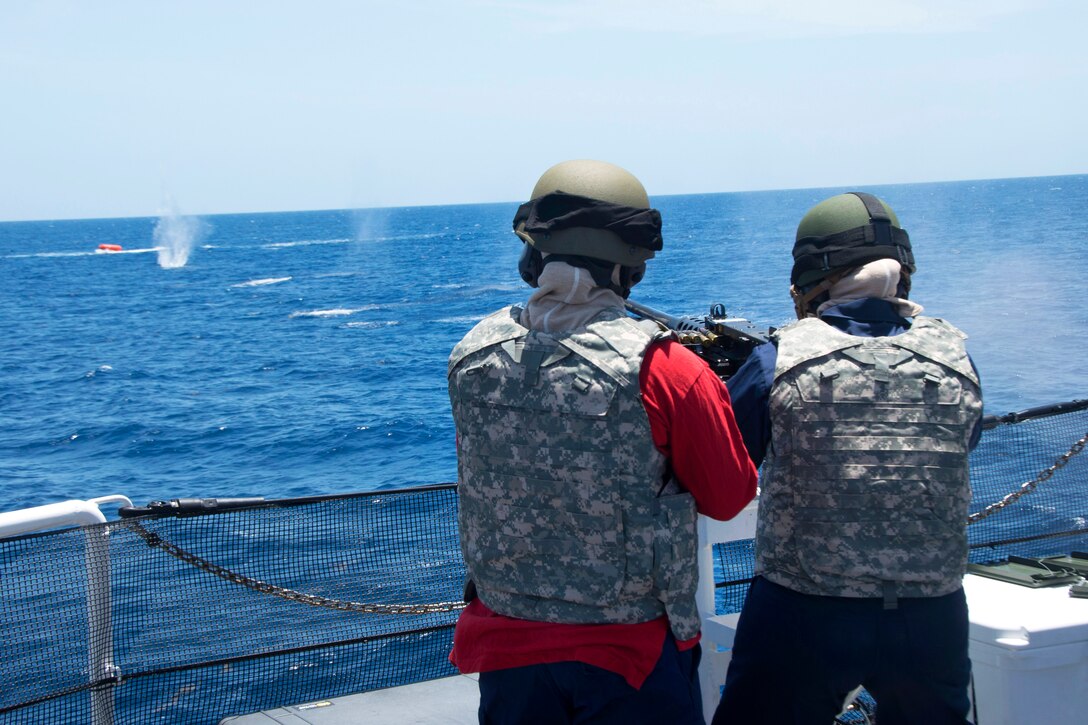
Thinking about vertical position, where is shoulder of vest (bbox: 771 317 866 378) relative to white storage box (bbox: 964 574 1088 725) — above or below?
above

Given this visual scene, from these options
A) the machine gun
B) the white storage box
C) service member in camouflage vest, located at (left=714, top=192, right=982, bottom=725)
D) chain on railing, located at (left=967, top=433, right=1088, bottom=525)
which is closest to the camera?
service member in camouflage vest, located at (left=714, top=192, right=982, bottom=725)

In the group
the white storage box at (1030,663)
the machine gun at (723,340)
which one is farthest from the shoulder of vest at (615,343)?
the white storage box at (1030,663)

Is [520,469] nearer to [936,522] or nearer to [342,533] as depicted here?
[936,522]

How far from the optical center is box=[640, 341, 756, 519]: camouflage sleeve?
2.38m

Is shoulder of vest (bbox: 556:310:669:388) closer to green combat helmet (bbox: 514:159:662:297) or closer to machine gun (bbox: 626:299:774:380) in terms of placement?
green combat helmet (bbox: 514:159:662:297)

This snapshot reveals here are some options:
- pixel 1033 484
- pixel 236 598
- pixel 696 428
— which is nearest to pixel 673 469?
pixel 696 428

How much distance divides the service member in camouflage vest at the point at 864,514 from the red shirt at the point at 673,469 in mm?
319

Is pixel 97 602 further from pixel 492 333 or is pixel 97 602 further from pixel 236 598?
pixel 492 333

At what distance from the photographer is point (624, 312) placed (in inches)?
100

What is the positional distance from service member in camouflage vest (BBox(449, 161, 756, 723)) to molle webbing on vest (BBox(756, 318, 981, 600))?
0.31 meters

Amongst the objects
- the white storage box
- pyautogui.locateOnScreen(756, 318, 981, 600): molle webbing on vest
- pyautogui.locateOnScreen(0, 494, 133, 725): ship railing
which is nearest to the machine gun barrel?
pyautogui.locateOnScreen(756, 318, 981, 600): molle webbing on vest

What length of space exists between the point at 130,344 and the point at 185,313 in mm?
12365

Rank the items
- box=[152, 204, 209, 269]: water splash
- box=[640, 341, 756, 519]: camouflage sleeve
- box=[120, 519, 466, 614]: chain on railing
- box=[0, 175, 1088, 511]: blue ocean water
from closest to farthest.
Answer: box=[640, 341, 756, 519]: camouflage sleeve < box=[120, 519, 466, 614]: chain on railing < box=[0, 175, 1088, 511]: blue ocean water < box=[152, 204, 209, 269]: water splash

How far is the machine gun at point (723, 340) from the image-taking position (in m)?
3.32
